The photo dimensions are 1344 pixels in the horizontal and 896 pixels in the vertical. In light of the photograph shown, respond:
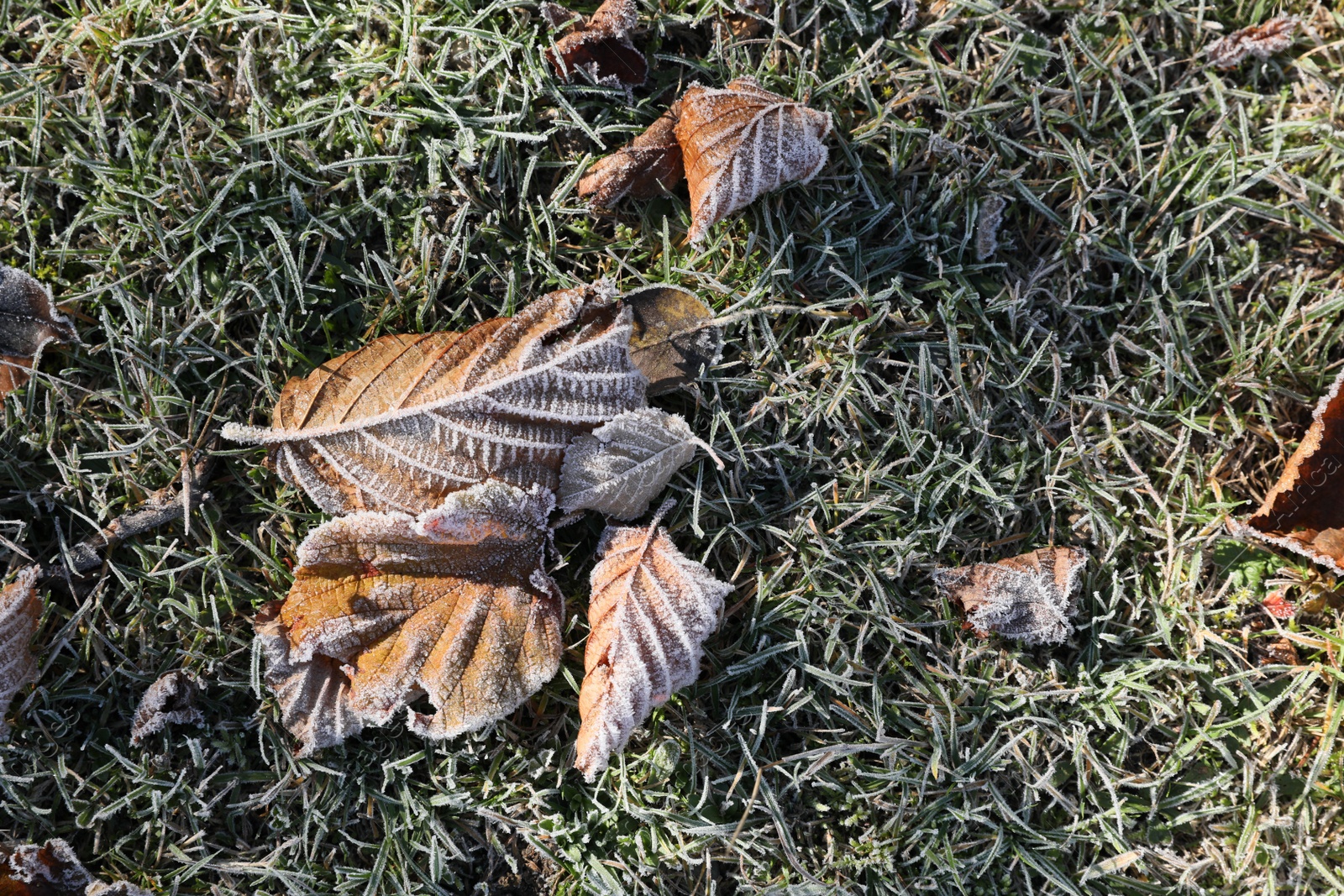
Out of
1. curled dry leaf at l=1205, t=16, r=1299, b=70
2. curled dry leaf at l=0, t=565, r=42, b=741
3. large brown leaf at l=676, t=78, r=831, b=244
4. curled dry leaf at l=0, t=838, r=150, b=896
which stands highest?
large brown leaf at l=676, t=78, r=831, b=244

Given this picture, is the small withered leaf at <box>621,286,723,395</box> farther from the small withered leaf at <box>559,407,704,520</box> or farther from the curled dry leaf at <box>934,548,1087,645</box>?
the curled dry leaf at <box>934,548,1087,645</box>

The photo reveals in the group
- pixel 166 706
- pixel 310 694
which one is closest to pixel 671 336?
pixel 310 694

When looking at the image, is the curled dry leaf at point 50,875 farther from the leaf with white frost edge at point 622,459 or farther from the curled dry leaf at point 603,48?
the curled dry leaf at point 603,48

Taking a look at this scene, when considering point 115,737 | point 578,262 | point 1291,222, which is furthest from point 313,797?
point 1291,222

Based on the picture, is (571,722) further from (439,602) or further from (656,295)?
(656,295)

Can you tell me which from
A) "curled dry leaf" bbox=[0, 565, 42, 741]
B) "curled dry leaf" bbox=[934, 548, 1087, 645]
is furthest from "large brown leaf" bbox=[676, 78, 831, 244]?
"curled dry leaf" bbox=[0, 565, 42, 741]

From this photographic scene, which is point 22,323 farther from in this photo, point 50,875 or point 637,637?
point 637,637

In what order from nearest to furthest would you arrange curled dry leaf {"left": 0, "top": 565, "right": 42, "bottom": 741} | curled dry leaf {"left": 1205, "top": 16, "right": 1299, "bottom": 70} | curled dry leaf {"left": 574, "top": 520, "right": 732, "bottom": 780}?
1. curled dry leaf {"left": 574, "top": 520, "right": 732, "bottom": 780}
2. curled dry leaf {"left": 0, "top": 565, "right": 42, "bottom": 741}
3. curled dry leaf {"left": 1205, "top": 16, "right": 1299, "bottom": 70}

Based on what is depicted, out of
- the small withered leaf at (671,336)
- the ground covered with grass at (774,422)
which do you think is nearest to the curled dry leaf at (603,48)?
the ground covered with grass at (774,422)
